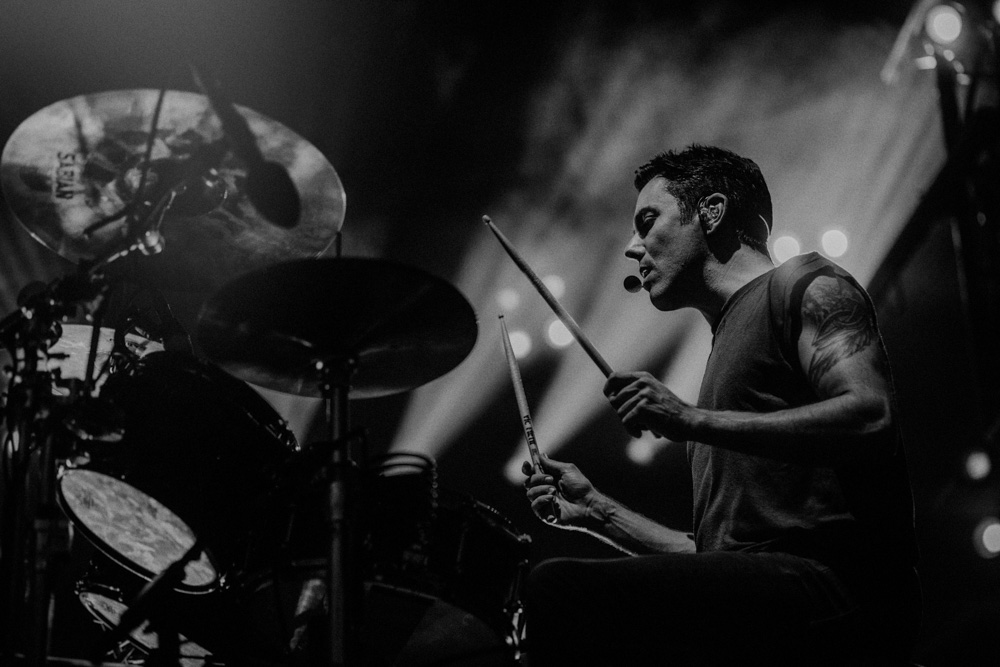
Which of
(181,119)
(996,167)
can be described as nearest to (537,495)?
(181,119)

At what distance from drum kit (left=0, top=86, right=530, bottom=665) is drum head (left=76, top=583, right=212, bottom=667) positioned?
0.04ft

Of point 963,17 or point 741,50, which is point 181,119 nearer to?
point 741,50

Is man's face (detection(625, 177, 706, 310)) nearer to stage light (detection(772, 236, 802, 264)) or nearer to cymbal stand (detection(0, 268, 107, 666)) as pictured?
cymbal stand (detection(0, 268, 107, 666))

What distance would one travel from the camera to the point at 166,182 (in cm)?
237

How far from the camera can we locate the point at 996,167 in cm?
443

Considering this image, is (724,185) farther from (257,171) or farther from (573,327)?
(257,171)

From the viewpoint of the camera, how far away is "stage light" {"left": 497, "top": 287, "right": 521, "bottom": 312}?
513 centimetres

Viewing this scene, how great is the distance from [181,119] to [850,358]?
5.39 ft

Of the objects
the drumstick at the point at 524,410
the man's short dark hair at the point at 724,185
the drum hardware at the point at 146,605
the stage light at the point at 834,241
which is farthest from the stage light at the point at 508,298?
the drum hardware at the point at 146,605

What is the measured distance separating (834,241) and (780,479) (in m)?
3.46

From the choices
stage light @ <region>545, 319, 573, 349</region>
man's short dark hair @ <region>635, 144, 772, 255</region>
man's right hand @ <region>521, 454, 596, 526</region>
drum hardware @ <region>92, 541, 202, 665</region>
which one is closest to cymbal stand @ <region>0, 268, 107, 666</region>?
drum hardware @ <region>92, 541, 202, 665</region>

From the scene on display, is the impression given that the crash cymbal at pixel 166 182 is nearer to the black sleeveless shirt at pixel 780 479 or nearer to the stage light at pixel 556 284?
the black sleeveless shirt at pixel 780 479

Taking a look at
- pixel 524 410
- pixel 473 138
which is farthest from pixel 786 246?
pixel 524 410

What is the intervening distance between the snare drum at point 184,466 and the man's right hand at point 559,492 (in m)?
0.63
